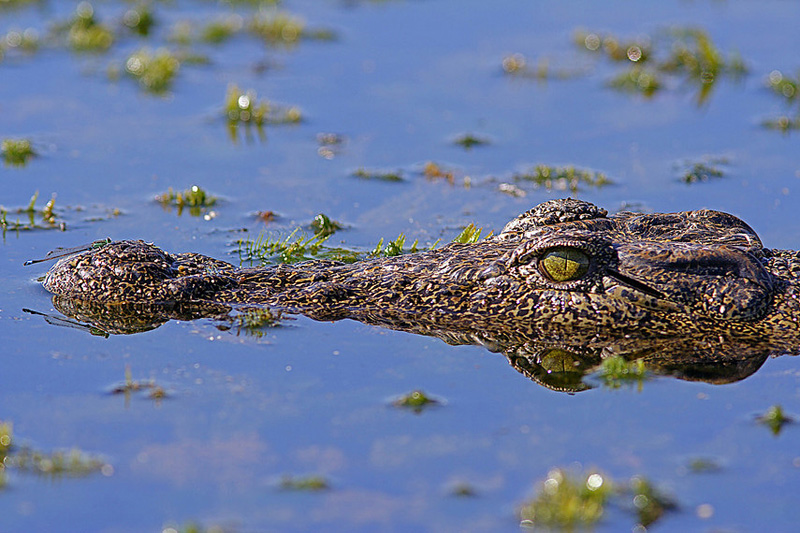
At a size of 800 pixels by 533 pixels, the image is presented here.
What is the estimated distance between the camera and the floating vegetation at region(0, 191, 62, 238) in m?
9.88

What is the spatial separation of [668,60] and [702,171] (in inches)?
143

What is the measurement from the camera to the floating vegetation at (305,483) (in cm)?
567

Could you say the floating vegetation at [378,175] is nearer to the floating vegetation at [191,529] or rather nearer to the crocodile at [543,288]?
the crocodile at [543,288]

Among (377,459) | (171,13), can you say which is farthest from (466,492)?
(171,13)

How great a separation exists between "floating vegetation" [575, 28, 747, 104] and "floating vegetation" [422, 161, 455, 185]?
3.41m

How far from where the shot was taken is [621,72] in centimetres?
1441

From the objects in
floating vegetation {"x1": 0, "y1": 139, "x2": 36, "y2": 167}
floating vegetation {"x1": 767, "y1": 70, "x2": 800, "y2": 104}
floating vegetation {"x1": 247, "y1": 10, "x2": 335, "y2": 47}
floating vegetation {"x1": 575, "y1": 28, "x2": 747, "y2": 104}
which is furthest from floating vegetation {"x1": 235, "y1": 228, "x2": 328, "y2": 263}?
floating vegetation {"x1": 247, "y1": 10, "x2": 335, "y2": 47}

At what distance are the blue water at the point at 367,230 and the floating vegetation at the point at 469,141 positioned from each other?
0.13m

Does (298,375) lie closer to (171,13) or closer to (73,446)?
(73,446)

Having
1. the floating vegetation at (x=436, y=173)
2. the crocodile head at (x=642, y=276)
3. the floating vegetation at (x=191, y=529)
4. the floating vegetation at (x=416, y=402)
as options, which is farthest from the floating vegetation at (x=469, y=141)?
the floating vegetation at (x=191, y=529)

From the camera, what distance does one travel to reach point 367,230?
398 inches

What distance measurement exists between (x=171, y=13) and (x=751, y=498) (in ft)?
43.4

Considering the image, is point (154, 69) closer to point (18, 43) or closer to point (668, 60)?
point (18, 43)

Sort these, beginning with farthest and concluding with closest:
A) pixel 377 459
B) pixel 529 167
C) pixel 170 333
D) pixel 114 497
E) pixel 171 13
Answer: pixel 171 13
pixel 529 167
pixel 170 333
pixel 377 459
pixel 114 497
